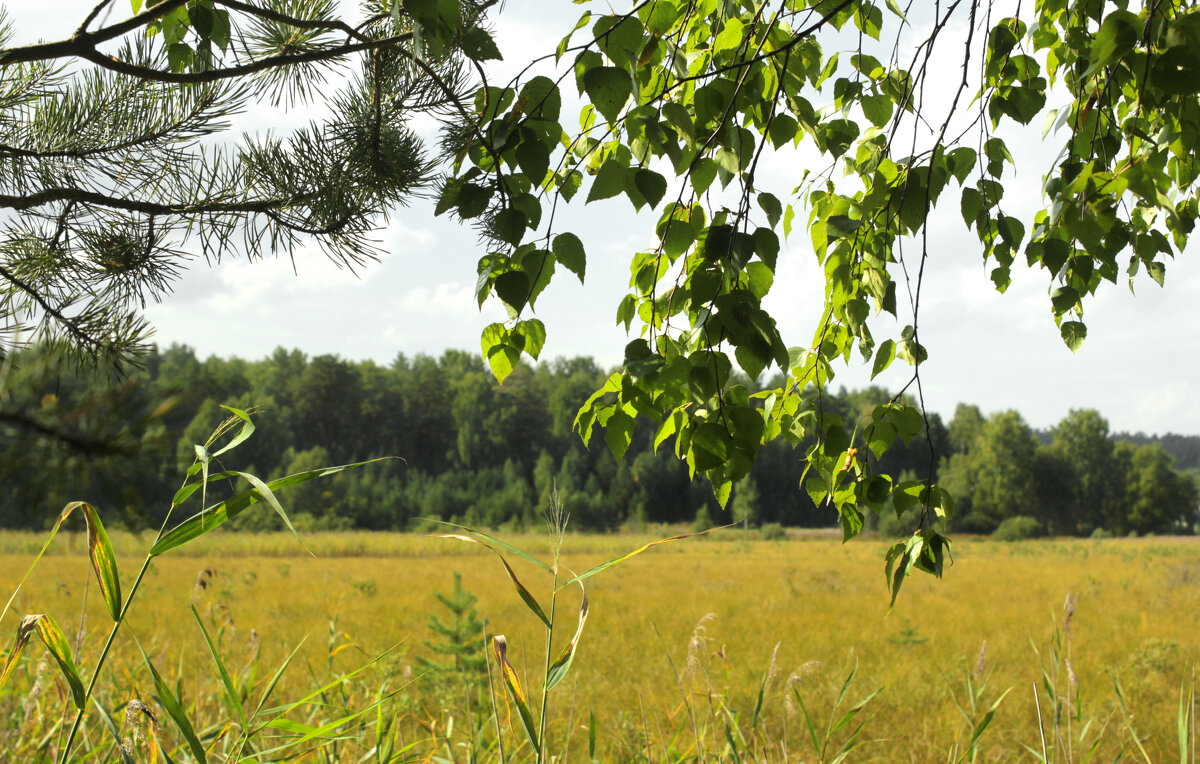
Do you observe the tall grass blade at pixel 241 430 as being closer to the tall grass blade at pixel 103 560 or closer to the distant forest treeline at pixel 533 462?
the tall grass blade at pixel 103 560

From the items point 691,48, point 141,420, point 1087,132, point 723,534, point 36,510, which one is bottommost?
point 723,534

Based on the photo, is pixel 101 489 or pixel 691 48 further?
pixel 101 489

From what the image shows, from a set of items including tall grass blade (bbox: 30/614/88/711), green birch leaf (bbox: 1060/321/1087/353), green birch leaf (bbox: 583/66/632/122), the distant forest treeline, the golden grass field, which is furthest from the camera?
the distant forest treeline

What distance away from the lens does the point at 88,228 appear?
3146 mm

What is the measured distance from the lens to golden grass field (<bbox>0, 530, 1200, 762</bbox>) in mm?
3213

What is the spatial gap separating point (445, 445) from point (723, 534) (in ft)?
97.4

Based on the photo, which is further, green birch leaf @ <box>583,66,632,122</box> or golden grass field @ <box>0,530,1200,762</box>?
golden grass field @ <box>0,530,1200,762</box>

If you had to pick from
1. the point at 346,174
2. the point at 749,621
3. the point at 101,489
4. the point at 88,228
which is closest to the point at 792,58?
the point at 346,174

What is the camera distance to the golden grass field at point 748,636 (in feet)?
10.5

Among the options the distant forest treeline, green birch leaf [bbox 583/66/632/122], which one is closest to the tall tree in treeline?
green birch leaf [bbox 583/66/632/122]

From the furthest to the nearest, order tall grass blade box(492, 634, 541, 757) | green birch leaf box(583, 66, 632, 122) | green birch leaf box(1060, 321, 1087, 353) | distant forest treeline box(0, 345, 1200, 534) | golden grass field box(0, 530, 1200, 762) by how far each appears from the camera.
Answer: distant forest treeline box(0, 345, 1200, 534), golden grass field box(0, 530, 1200, 762), green birch leaf box(1060, 321, 1087, 353), green birch leaf box(583, 66, 632, 122), tall grass blade box(492, 634, 541, 757)

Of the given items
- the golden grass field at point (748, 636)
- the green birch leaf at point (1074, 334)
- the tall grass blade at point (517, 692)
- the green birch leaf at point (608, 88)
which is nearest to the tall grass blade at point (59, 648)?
the golden grass field at point (748, 636)

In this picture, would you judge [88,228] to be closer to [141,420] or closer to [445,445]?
[141,420]

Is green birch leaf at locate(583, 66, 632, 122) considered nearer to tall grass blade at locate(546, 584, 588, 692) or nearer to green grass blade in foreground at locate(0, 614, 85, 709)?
tall grass blade at locate(546, 584, 588, 692)
